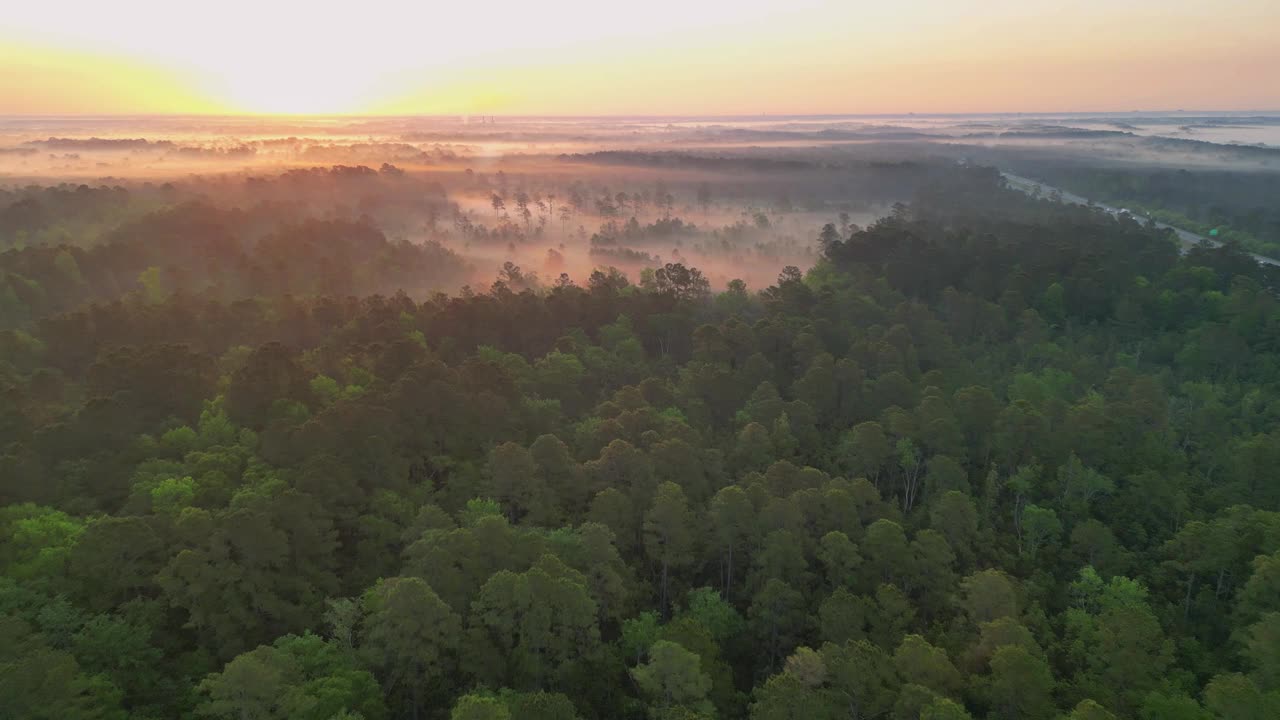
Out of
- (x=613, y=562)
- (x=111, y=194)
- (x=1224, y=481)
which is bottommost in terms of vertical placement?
(x=1224, y=481)

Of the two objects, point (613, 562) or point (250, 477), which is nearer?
point (613, 562)

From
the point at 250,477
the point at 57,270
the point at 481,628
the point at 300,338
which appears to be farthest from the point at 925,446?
the point at 57,270

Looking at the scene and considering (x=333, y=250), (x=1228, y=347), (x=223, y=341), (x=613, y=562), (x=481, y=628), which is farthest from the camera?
(x=333, y=250)

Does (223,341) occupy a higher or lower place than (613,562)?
higher

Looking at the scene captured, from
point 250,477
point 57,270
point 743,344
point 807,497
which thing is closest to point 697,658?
point 807,497

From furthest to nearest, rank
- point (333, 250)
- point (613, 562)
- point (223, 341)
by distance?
point (333, 250), point (223, 341), point (613, 562)

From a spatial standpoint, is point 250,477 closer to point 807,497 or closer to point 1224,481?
point 807,497
